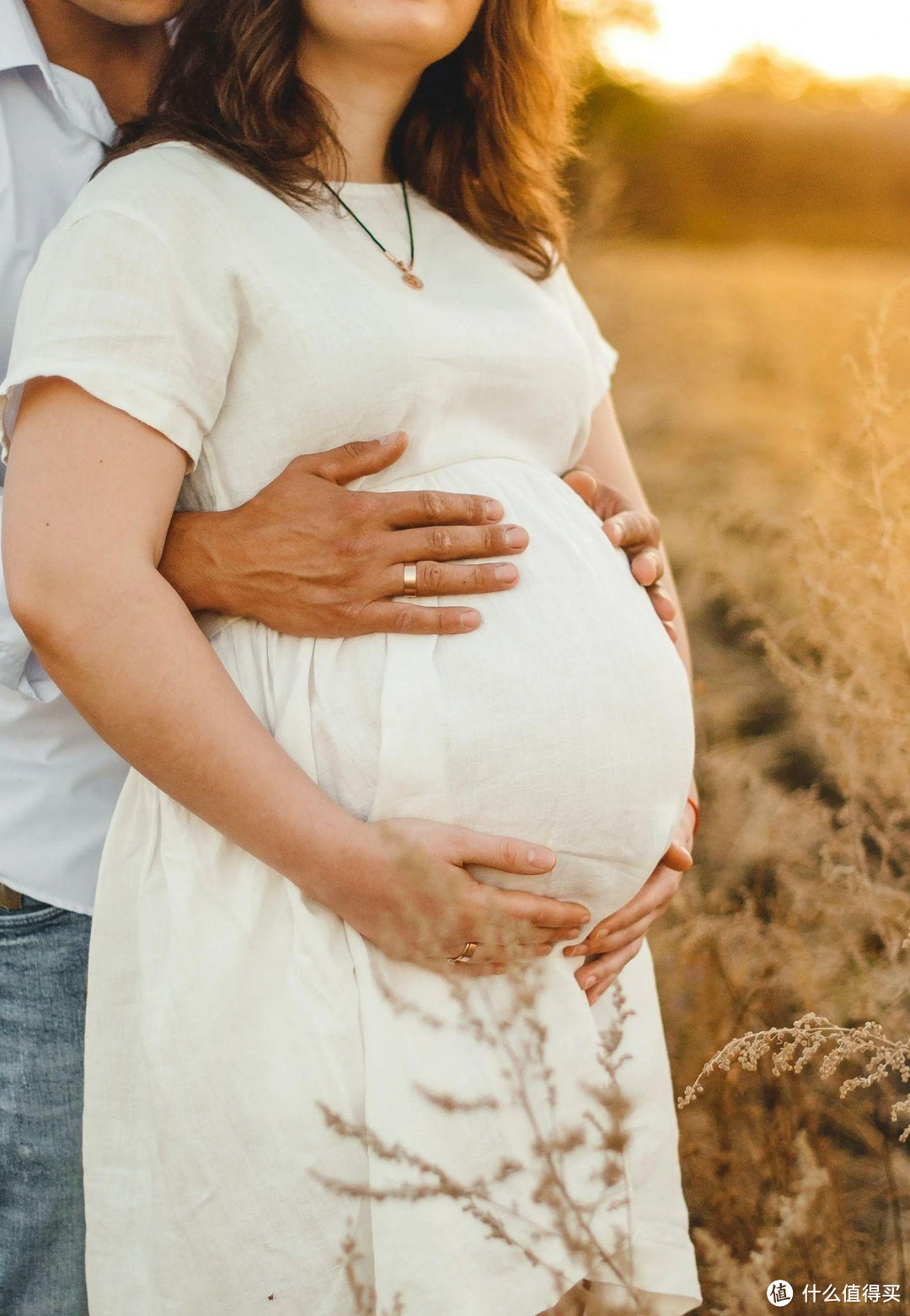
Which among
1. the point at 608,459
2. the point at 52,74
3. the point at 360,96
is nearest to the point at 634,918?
the point at 608,459

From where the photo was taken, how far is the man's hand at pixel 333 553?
1.29 meters

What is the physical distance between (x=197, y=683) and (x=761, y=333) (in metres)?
4.03

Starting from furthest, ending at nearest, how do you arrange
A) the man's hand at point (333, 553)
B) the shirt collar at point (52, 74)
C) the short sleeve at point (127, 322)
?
1. the shirt collar at point (52, 74)
2. the man's hand at point (333, 553)
3. the short sleeve at point (127, 322)

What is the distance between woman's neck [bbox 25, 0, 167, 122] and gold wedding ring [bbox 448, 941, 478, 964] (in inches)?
48.6

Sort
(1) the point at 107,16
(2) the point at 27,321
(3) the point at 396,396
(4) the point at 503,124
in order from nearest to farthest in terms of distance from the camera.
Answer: (2) the point at 27,321 → (3) the point at 396,396 → (1) the point at 107,16 → (4) the point at 503,124

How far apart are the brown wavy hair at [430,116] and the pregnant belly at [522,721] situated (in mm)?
492

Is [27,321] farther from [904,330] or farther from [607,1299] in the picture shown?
[607,1299]

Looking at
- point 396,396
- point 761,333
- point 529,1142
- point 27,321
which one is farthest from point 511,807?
point 761,333

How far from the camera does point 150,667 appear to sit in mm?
1186

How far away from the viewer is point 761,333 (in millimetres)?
4656

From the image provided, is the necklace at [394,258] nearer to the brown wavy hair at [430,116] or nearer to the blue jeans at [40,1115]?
the brown wavy hair at [430,116]

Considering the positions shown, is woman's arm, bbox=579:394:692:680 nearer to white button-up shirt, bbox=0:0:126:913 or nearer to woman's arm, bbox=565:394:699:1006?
woman's arm, bbox=565:394:699:1006

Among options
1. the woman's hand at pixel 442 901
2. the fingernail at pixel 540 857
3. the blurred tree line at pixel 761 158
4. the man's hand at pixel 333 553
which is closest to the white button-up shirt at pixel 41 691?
the man's hand at pixel 333 553

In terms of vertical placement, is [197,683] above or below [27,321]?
below
